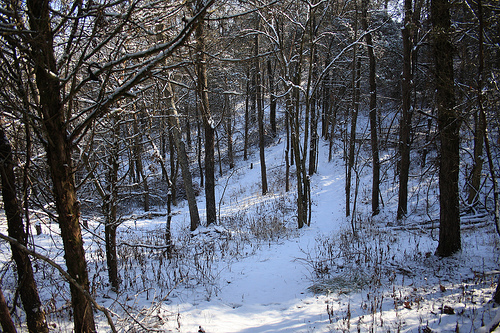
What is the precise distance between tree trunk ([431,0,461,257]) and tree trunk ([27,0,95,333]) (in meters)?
5.57

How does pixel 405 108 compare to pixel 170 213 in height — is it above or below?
above

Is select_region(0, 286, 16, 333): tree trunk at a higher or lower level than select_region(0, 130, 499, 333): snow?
higher

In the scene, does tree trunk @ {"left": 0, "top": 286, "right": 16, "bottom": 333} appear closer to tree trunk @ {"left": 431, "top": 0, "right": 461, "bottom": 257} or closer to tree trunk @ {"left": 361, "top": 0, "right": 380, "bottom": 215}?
tree trunk @ {"left": 431, "top": 0, "right": 461, "bottom": 257}

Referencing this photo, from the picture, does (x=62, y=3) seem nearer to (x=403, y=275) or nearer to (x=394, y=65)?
(x=403, y=275)

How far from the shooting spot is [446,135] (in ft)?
17.4

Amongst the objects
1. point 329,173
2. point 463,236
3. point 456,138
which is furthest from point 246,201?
point 456,138

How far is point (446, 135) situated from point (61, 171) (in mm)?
6075

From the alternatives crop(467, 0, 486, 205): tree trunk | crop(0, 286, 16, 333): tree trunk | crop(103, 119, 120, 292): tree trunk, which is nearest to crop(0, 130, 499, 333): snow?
crop(103, 119, 120, 292): tree trunk

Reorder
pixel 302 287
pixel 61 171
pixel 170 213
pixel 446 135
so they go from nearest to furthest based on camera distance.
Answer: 1. pixel 61 171
2. pixel 302 287
3. pixel 446 135
4. pixel 170 213

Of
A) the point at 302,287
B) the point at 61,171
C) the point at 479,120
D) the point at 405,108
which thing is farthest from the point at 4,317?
the point at 405,108

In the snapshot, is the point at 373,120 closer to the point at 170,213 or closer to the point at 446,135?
the point at 446,135

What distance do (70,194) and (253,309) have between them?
11.6 feet

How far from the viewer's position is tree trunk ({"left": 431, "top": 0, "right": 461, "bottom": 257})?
199 inches

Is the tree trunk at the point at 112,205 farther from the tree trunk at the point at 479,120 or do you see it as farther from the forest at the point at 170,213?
the tree trunk at the point at 479,120
